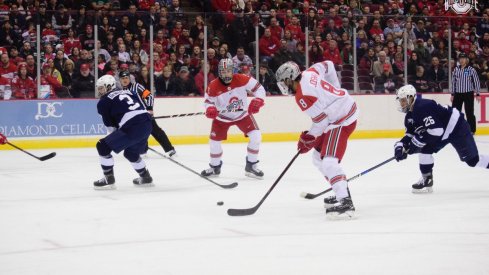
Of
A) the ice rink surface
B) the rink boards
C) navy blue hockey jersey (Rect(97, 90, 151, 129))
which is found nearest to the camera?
the ice rink surface

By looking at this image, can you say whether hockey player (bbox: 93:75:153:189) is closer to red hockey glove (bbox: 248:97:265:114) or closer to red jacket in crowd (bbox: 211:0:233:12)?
red hockey glove (bbox: 248:97:265:114)

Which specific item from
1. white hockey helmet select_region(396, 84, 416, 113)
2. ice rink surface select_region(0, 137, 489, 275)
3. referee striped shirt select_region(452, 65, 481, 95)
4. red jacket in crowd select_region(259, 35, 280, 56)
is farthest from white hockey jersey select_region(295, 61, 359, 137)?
referee striped shirt select_region(452, 65, 481, 95)

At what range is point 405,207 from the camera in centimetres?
591

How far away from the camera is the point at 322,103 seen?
217 inches

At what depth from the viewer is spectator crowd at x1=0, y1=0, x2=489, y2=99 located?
10.9 meters

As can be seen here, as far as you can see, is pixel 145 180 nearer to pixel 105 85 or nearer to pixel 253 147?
pixel 105 85

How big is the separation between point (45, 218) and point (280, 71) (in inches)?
72.7

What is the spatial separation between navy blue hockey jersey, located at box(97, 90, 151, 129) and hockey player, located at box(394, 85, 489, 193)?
221 cm

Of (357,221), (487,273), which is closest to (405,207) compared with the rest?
(357,221)

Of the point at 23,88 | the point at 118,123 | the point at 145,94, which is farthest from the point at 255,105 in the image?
the point at 23,88

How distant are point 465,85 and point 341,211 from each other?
770 centimetres

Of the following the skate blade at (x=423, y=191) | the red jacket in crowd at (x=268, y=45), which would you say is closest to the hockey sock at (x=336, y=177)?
the skate blade at (x=423, y=191)

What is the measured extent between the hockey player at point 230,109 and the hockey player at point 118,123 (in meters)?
0.98

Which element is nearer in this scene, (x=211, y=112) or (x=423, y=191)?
(x=423, y=191)
